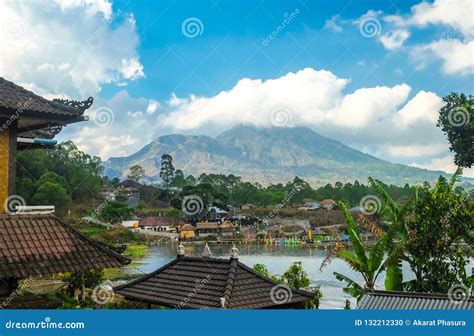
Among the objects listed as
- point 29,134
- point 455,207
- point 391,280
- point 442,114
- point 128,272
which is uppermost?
point 442,114

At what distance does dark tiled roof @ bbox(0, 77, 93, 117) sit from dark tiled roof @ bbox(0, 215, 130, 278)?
6.23 ft

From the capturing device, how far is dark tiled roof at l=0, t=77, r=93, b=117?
912 cm

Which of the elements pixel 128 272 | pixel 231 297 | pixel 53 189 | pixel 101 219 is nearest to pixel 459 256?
pixel 231 297

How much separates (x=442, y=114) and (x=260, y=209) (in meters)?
82.8

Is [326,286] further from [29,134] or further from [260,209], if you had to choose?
[260,209]

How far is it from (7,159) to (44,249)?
6.05 feet

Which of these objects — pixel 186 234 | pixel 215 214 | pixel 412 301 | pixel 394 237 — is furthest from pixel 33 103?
pixel 215 214

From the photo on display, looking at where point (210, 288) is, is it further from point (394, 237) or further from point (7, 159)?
point (394, 237)

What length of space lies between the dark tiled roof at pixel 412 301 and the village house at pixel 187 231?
265ft

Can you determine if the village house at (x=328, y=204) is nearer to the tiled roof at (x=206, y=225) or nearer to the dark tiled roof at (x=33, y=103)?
the tiled roof at (x=206, y=225)

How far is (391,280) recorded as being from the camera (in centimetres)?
1731

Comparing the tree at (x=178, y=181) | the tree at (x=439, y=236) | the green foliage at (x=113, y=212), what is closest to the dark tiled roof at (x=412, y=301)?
the tree at (x=439, y=236)

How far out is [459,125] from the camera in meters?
26.0

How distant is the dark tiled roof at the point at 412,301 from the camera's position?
33.8ft
